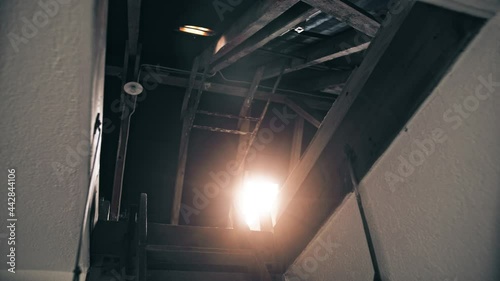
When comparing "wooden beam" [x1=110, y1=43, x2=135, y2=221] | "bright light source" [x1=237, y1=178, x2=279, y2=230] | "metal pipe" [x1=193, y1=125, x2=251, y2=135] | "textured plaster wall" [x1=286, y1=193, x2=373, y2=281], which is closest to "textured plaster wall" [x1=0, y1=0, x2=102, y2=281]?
"textured plaster wall" [x1=286, y1=193, x2=373, y2=281]

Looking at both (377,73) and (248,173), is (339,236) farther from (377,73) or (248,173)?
(248,173)

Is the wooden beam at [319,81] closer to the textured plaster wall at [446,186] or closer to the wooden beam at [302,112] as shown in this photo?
the wooden beam at [302,112]

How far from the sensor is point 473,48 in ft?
5.71

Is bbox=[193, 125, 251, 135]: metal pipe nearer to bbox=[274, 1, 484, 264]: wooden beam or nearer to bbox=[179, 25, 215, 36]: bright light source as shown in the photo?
bbox=[179, 25, 215, 36]: bright light source

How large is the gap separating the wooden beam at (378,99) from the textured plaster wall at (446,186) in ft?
0.23

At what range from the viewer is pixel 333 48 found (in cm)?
426

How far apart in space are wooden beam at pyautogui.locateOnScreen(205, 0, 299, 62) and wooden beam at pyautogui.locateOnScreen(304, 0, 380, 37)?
0.22 m

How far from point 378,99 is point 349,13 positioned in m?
1.20

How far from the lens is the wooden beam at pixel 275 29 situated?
10.8ft

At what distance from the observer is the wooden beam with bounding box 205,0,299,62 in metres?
3.00

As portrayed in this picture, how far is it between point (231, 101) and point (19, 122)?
499 centimetres

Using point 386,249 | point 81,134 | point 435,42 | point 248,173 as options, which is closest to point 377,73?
point 435,42

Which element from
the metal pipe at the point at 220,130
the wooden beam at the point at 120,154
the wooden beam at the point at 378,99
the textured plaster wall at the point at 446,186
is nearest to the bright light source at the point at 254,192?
the metal pipe at the point at 220,130

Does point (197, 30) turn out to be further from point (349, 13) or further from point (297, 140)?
point (297, 140)
